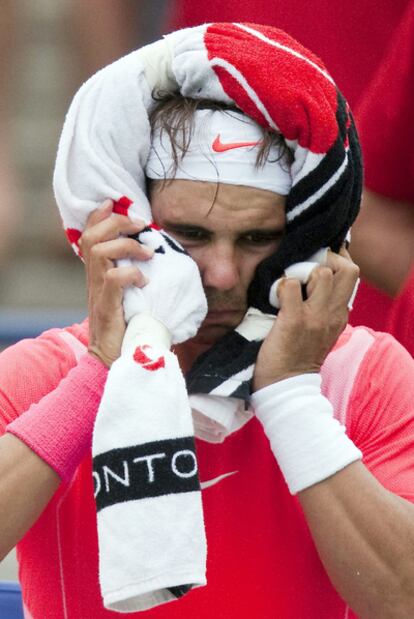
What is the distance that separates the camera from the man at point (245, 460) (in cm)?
203

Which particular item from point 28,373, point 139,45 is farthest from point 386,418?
point 139,45

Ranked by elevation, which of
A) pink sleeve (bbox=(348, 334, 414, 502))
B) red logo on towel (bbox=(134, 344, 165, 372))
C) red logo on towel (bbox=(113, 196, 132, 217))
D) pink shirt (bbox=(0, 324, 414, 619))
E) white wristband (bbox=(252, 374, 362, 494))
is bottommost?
pink shirt (bbox=(0, 324, 414, 619))

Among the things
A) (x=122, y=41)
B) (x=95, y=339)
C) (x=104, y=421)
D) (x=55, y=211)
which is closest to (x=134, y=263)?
(x=95, y=339)

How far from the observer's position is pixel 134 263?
84.0 inches

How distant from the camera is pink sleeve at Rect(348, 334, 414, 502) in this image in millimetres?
2143

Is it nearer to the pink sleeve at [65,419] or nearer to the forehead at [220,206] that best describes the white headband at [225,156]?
the forehead at [220,206]

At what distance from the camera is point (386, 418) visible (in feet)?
7.22

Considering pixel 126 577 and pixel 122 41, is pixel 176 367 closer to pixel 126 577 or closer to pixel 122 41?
pixel 126 577

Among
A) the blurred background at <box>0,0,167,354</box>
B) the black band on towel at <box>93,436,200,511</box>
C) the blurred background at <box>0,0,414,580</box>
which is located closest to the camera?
the black band on towel at <box>93,436,200,511</box>

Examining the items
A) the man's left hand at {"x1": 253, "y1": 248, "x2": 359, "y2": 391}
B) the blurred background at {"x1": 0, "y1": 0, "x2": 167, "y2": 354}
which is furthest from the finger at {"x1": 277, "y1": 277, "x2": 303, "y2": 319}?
the blurred background at {"x1": 0, "y1": 0, "x2": 167, "y2": 354}

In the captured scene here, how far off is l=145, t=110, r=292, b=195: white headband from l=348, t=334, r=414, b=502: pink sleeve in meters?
0.32

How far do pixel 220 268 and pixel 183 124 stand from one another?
0.22 meters

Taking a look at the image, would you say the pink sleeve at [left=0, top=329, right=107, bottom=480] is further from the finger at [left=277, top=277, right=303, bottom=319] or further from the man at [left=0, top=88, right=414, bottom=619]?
the finger at [left=277, top=277, right=303, bottom=319]

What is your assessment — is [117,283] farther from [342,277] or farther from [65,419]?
[342,277]
